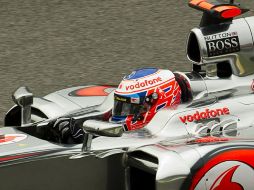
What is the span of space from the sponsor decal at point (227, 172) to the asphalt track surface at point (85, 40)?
13.7 ft

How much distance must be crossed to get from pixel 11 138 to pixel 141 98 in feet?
3.20

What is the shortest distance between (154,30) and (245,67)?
197 inches

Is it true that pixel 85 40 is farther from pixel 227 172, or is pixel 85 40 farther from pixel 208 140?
pixel 227 172

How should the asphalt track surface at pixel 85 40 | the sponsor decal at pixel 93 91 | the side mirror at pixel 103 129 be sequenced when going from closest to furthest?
the side mirror at pixel 103 129 → the sponsor decal at pixel 93 91 → the asphalt track surface at pixel 85 40

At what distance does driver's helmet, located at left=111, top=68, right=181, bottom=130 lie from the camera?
6.09 metres

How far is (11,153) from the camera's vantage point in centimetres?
565

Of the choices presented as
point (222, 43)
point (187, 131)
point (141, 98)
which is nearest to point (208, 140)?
point (187, 131)

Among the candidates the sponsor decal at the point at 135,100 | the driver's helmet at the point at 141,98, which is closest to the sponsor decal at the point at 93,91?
the driver's helmet at the point at 141,98

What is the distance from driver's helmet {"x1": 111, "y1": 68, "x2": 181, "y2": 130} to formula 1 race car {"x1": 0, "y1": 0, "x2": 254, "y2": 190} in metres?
0.12

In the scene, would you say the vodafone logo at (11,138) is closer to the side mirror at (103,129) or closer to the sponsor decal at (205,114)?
Answer: the side mirror at (103,129)

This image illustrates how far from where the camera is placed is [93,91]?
7570 millimetres

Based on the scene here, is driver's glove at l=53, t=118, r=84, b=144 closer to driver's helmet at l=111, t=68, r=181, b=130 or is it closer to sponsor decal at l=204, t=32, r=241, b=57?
driver's helmet at l=111, t=68, r=181, b=130

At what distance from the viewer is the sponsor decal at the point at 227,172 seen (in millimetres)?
5410

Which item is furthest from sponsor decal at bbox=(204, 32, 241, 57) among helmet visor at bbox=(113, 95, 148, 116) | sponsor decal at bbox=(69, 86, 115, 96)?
sponsor decal at bbox=(69, 86, 115, 96)
